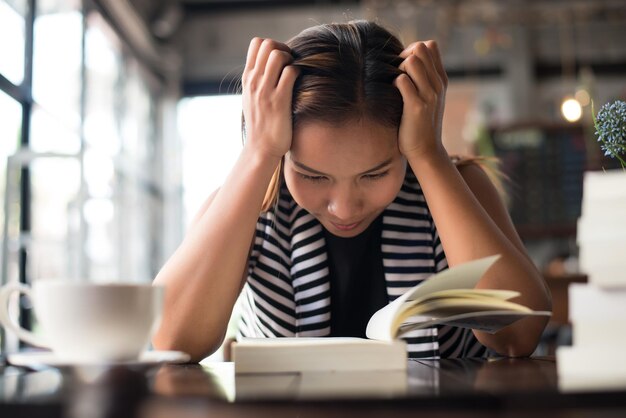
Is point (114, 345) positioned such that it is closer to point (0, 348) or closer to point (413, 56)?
point (413, 56)

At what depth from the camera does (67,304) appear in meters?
0.57

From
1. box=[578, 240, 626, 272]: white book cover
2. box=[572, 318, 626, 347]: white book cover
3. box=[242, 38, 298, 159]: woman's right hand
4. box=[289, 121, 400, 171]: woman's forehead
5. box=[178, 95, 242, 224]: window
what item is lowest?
box=[572, 318, 626, 347]: white book cover

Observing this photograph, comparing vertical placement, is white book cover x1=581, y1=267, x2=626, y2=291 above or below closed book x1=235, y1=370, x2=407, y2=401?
above

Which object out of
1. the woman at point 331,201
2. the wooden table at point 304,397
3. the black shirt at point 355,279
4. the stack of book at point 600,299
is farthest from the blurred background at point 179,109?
the wooden table at point 304,397

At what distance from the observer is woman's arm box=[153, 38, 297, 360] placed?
3.11 ft

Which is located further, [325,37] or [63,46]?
[63,46]

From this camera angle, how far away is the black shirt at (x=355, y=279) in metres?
1.18

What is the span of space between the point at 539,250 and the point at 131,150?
3393 millimetres

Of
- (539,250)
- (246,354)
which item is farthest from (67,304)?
(539,250)

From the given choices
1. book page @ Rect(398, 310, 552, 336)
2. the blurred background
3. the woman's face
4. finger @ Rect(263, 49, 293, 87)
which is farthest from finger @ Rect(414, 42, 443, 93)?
the blurred background

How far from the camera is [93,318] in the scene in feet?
1.87

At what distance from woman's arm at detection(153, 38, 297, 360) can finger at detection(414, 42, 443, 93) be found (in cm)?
19

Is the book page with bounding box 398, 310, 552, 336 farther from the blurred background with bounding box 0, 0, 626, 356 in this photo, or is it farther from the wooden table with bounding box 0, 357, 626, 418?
the blurred background with bounding box 0, 0, 626, 356

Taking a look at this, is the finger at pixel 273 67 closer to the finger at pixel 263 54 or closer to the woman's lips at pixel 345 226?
the finger at pixel 263 54
